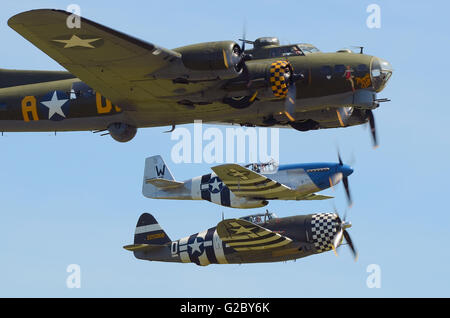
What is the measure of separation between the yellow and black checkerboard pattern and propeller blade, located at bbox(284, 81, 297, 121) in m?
0.52

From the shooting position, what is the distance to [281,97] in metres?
35.2

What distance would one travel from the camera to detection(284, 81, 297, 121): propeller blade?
117 ft

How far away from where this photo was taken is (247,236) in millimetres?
48219

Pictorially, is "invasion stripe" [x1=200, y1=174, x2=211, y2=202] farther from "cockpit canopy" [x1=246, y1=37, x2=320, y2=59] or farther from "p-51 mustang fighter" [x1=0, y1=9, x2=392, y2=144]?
"cockpit canopy" [x1=246, y1=37, x2=320, y2=59]

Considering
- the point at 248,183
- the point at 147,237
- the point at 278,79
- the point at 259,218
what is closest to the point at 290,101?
the point at 278,79

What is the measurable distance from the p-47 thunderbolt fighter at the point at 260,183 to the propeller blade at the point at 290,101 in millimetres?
9534

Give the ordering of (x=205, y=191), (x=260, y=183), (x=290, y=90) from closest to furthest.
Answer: (x=290, y=90), (x=260, y=183), (x=205, y=191)

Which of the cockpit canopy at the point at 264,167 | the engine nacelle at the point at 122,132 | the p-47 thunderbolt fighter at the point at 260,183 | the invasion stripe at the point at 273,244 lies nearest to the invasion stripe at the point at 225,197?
the p-47 thunderbolt fighter at the point at 260,183

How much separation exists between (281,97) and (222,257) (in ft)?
53.6

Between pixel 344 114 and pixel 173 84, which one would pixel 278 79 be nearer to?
pixel 173 84

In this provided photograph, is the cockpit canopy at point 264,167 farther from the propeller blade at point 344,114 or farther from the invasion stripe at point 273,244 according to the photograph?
the propeller blade at point 344,114

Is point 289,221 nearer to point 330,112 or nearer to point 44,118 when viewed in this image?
point 330,112

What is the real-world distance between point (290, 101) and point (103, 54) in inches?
263

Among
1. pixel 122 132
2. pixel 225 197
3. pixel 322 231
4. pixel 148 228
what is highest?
pixel 122 132
